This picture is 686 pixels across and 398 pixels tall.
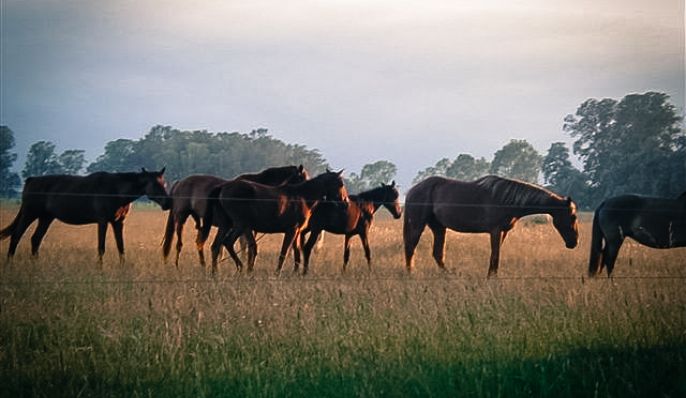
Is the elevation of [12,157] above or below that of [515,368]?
above

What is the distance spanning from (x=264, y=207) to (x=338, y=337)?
590 cm

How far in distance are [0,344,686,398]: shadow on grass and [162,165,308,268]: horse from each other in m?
7.29

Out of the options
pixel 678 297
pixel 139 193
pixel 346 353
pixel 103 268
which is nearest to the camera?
pixel 346 353

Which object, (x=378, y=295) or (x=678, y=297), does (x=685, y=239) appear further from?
(x=378, y=295)

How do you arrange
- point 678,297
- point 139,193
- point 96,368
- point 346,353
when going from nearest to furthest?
point 96,368, point 346,353, point 678,297, point 139,193

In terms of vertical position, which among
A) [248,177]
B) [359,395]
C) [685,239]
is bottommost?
[359,395]

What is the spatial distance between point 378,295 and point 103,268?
4958mm

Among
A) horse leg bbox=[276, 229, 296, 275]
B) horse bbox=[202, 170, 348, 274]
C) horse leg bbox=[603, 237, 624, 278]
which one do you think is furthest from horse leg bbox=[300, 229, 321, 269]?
horse leg bbox=[603, 237, 624, 278]

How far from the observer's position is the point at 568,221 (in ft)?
37.7

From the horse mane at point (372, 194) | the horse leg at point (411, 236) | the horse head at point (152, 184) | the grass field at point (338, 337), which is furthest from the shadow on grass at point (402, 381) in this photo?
the horse mane at point (372, 194)

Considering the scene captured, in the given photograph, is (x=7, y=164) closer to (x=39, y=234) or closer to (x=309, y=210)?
(x=39, y=234)

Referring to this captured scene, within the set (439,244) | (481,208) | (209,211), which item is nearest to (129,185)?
(209,211)

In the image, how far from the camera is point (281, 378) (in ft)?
15.3

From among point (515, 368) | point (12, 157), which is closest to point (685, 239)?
point (515, 368)
